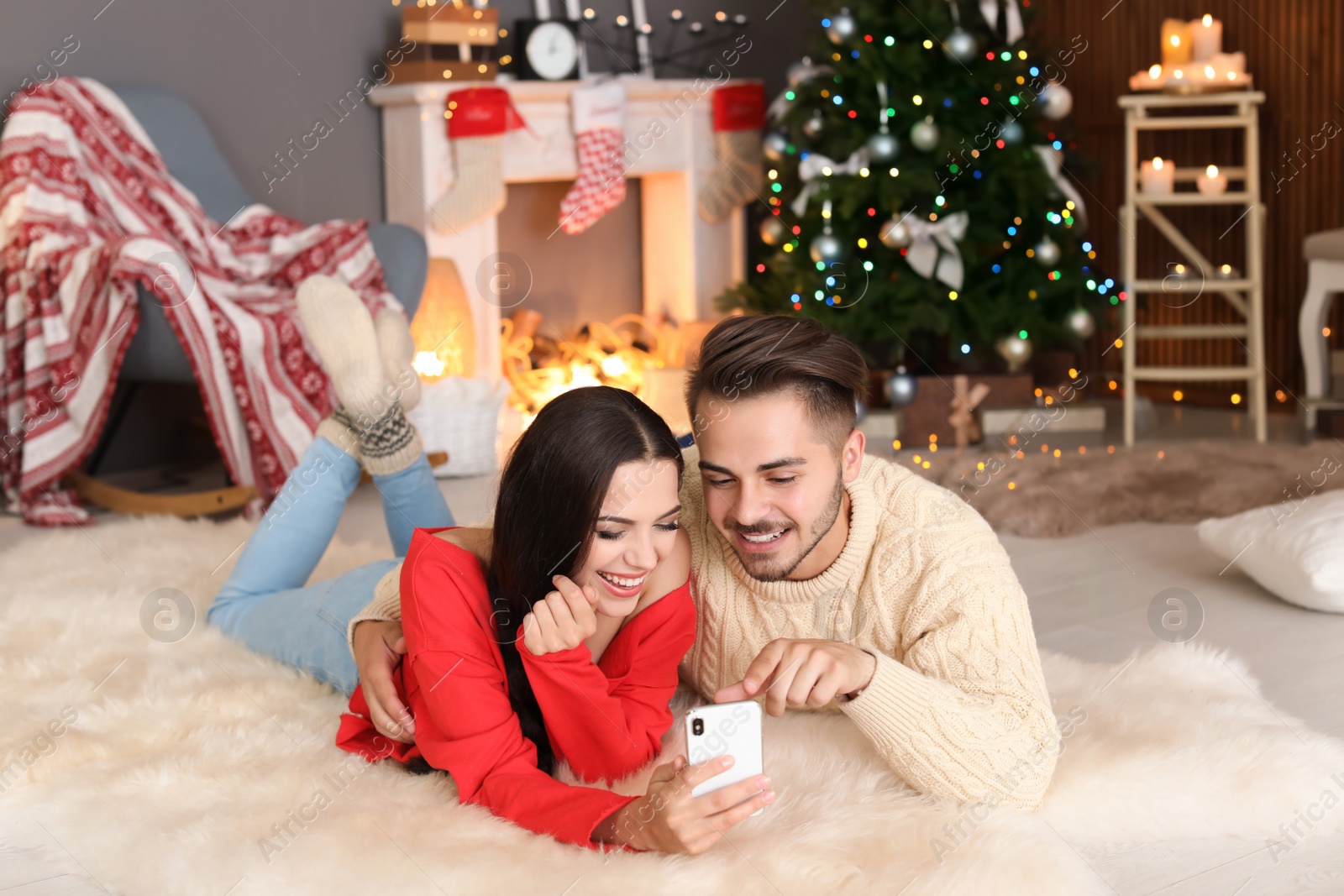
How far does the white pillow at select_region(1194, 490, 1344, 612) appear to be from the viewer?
2.20 m

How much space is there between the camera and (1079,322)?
3.77m

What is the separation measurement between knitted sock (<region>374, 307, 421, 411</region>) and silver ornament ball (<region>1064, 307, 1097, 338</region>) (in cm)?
226

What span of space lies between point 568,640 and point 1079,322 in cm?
281

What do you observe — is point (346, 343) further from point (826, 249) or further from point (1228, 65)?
point (1228, 65)

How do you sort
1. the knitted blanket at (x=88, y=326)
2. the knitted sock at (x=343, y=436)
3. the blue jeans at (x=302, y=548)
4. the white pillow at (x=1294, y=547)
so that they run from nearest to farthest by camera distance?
the blue jeans at (x=302, y=548), the knitted sock at (x=343, y=436), the white pillow at (x=1294, y=547), the knitted blanket at (x=88, y=326)

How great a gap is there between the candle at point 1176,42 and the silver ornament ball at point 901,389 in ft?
4.11

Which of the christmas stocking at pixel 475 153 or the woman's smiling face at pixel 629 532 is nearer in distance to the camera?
the woman's smiling face at pixel 629 532

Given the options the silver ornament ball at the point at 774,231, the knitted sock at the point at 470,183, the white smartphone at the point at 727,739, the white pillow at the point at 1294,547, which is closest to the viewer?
the white smartphone at the point at 727,739

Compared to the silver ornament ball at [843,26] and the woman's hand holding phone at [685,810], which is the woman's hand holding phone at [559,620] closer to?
the woman's hand holding phone at [685,810]

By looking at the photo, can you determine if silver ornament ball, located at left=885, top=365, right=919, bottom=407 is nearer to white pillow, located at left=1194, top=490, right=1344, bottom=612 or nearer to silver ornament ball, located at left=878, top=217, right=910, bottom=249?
silver ornament ball, located at left=878, top=217, right=910, bottom=249

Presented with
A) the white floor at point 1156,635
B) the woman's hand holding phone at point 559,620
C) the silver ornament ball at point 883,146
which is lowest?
the white floor at point 1156,635

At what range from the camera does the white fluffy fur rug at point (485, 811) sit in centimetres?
126

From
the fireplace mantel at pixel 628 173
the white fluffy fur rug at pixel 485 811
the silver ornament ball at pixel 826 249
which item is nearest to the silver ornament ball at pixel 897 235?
the silver ornament ball at pixel 826 249

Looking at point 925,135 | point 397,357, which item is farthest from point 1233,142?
point 397,357
